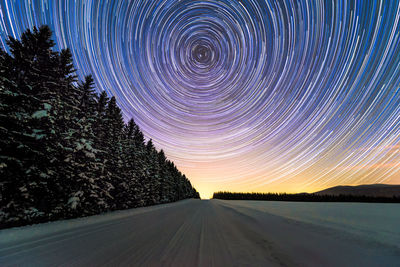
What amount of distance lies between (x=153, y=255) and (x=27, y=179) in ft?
33.1

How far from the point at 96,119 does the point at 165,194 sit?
32.1 metres

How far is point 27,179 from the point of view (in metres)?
9.99

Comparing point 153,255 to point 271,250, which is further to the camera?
point 271,250

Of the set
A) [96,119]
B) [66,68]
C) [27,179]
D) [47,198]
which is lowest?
[47,198]

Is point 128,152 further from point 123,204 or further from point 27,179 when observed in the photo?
point 27,179

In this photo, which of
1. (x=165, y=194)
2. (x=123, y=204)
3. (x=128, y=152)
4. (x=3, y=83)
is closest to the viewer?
(x=3, y=83)

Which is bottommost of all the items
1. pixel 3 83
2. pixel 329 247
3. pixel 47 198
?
pixel 329 247

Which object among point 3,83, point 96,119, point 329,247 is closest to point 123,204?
point 96,119

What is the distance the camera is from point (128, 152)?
2761 centimetres

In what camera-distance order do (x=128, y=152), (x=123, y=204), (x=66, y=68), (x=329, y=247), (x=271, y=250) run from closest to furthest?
1. (x=271, y=250)
2. (x=329, y=247)
3. (x=66, y=68)
4. (x=123, y=204)
5. (x=128, y=152)

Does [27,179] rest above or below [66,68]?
below

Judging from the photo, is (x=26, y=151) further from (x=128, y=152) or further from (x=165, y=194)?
(x=165, y=194)

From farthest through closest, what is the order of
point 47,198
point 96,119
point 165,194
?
point 165,194
point 96,119
point 47,198

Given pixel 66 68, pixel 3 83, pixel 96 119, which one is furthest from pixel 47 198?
pixel 66 68
